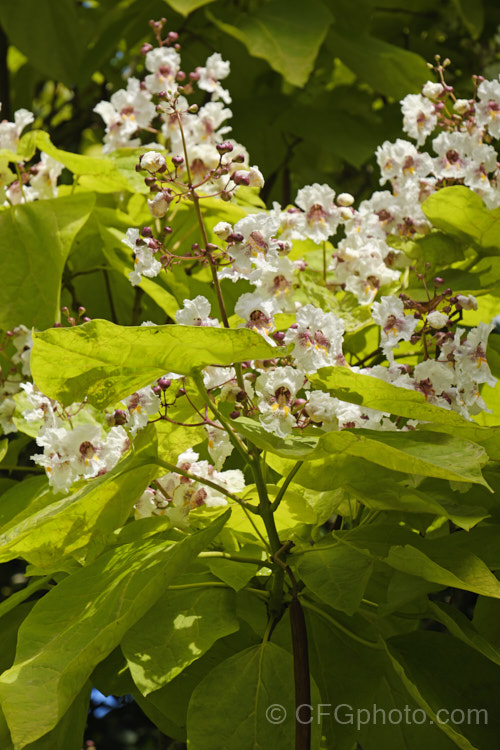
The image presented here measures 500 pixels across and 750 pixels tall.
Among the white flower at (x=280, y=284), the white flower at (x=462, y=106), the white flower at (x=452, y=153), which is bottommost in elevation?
the white flower at (x=280, y=284)

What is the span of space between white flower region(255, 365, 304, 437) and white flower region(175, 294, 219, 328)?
0.25 ft

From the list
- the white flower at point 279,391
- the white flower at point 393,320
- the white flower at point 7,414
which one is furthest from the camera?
the white flower at point 7,414

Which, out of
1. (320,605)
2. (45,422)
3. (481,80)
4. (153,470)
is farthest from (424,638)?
(481,80)

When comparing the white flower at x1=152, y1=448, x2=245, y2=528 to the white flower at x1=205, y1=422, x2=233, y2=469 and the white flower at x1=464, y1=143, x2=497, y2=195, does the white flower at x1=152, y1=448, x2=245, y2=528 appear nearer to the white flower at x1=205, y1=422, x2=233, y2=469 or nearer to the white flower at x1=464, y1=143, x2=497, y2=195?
the white flower at x1=205, y1=422, x2=233, y2=469

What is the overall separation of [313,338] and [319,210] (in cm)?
38

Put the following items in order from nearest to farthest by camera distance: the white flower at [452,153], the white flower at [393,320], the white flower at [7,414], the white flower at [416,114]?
the white flower at [393,320] → the white flower at [7,414] → the white flower at [452,153] → the white flower at [416,114]

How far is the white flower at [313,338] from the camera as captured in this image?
813 mm

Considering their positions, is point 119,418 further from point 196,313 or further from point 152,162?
point 152,162

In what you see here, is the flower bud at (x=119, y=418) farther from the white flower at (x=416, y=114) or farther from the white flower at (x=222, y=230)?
the white flower at (x=416, y=114)

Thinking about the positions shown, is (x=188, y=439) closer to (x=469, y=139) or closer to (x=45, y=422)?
(x=45, y=422)

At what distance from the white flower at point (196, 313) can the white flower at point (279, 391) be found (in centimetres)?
8

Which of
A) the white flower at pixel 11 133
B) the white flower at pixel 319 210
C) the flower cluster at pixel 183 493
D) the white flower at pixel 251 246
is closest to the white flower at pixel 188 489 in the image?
the flower cluster at pixel 183 493

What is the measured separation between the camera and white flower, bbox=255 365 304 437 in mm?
783

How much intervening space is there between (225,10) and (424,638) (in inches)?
56.4
